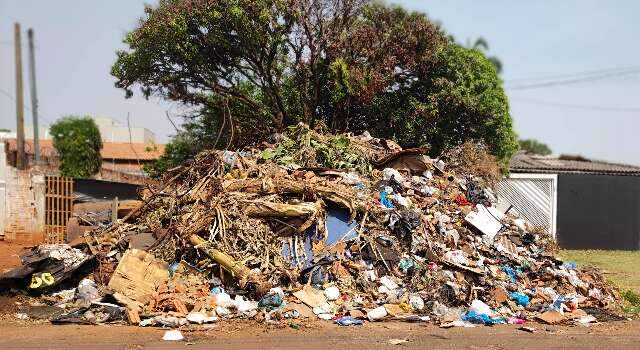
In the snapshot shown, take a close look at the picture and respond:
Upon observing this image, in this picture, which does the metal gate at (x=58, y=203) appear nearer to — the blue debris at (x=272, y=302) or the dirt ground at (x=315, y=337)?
the dirt ground at (x=315, y=337)

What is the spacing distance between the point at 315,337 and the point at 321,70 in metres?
8.13

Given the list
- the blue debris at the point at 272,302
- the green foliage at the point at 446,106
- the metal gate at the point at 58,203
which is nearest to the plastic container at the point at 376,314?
the blue debris at the point at 272,302

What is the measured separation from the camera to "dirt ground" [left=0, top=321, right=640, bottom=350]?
6.34 metres

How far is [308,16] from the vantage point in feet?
42.3

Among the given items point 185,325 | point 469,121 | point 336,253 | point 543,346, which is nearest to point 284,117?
point 469,121

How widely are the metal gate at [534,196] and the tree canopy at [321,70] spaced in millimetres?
2886

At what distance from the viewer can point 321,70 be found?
45.1 ft

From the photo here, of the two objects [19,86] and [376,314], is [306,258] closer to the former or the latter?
[376,314]

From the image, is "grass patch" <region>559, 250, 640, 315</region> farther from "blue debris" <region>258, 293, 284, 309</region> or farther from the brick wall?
the brick wall

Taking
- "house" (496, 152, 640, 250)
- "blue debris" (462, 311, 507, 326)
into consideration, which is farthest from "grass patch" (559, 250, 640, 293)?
"blue debris" (462, 311, 507, 326)

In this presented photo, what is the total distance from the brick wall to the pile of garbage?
190 inches

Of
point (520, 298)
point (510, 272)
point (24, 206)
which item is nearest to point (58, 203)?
point (24, 206)

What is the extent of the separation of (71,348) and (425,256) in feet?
17.5

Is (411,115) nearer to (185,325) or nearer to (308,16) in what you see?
(308,16)
